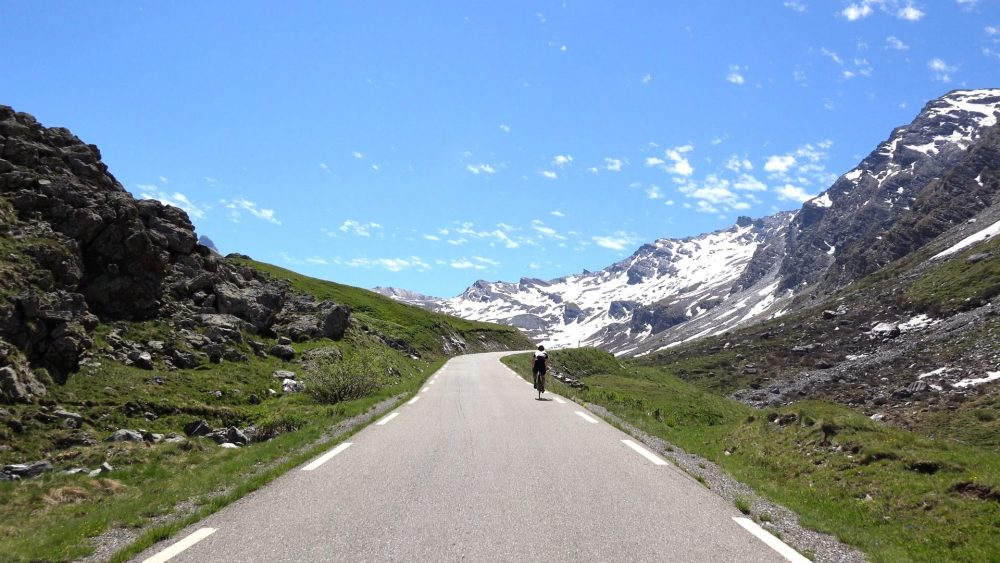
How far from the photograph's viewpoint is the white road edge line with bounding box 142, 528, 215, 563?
6191 mm

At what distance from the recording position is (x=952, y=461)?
10242 mm

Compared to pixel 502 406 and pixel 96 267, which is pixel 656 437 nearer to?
pixel 502 406

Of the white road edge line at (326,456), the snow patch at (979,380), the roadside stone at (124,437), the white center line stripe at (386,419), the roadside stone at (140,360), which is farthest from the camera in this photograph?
the snow patch at (979,380)

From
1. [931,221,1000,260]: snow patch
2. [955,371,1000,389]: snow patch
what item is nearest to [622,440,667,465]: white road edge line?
[955,371,1000,389]: snow patch

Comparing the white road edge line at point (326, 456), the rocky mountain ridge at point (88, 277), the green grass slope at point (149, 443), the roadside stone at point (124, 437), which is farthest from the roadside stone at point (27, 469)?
the white road edge line at point (326, 456)

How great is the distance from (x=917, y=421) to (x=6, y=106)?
68.1 m

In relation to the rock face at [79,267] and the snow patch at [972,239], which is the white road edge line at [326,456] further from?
the snow patch at [972,239]

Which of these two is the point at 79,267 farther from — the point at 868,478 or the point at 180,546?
the point at 868,478

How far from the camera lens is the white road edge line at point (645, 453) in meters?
11.8

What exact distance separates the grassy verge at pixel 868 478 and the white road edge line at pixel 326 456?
8502 mm

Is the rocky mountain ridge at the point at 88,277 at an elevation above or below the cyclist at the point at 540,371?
above

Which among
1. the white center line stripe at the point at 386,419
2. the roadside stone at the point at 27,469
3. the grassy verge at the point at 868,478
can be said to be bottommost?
the grassy verge at the point at 868,478

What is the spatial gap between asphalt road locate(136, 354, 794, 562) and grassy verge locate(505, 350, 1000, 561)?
194 cm

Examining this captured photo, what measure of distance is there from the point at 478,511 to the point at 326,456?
5366mm
